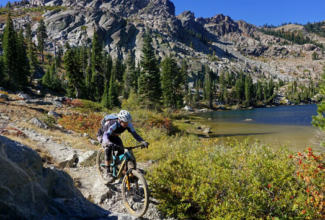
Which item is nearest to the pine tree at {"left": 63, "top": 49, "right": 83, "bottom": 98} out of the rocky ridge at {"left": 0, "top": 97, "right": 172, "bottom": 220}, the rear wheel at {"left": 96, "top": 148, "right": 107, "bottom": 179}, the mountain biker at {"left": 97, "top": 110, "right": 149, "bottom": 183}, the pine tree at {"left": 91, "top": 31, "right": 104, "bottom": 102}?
the pine tree at {"left": 91, "top": 31, "right": 104, "bottom": 102}

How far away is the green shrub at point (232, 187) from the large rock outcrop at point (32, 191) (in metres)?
1.92

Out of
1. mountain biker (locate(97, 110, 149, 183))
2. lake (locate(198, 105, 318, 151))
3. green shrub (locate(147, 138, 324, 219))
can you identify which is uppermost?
mountain biker (locate(97, 110, 149, 183))

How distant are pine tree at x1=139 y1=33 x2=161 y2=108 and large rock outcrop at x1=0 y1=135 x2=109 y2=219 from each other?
107ft

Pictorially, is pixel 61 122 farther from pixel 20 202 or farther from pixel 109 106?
pixel 109 106

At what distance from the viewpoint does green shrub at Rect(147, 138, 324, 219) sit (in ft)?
15.4

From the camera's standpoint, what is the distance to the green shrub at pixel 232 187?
4.68 meters

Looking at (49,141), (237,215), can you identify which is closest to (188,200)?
(237,215)

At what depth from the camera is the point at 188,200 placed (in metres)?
5.42

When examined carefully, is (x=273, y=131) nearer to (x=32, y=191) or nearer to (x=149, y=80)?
(x=149, y=80)

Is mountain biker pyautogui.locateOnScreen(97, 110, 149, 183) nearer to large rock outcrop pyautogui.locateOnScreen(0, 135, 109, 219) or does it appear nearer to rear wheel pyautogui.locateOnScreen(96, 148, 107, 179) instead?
rear wheel pyautogui.locateOnScreen(96, 148, 107, 179)

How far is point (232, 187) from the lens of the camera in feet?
16.2

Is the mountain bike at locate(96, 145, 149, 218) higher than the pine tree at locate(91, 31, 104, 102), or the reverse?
the pine tree at locate(91, 31, 104, 102)

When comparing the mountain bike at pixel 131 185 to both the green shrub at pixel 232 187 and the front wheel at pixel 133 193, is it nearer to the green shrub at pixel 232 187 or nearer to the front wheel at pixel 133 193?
the front wheel at pixel 133 193

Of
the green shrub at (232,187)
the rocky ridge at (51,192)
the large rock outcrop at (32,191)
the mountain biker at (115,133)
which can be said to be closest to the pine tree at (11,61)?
the mountain biker at (115,133)
